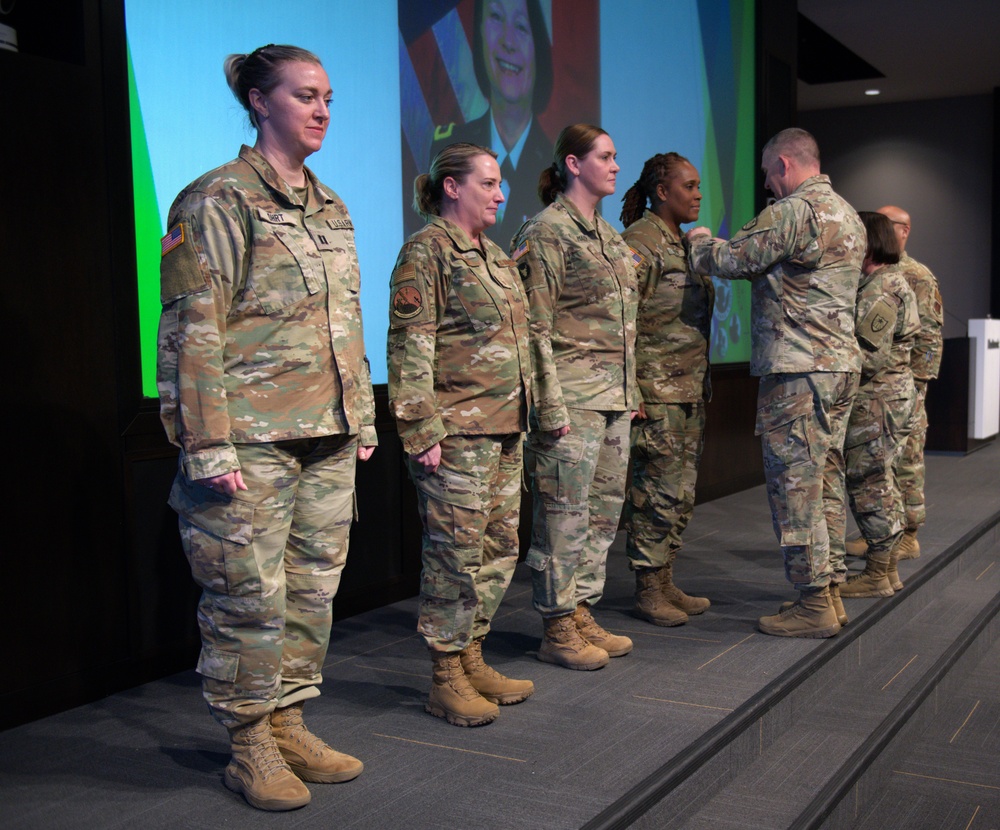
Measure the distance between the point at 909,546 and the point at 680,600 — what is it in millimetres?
1412

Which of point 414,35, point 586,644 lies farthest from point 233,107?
point 586,644

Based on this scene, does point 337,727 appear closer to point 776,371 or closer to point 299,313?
point 299,313

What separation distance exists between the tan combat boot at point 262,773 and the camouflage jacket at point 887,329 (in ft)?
8.95

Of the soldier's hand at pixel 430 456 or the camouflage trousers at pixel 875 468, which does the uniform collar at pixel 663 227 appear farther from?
the soldier's hand at pixel 430 456

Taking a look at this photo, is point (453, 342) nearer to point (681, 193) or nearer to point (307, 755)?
point (307, 755)

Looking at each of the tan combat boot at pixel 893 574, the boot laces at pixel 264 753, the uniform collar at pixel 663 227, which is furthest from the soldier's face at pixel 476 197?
the tan combat boot at pixel 893 574

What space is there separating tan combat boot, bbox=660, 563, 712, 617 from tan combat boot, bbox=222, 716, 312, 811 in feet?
5.95

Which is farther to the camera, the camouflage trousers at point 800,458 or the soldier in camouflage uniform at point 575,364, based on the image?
the camouflage trousers at point 800,458

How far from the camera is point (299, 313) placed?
6.90 feet

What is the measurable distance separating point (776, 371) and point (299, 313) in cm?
175

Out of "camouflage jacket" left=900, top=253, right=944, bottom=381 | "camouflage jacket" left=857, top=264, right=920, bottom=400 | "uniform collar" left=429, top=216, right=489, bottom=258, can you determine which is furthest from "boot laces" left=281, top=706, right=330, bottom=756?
"camouflage jacket" left=900, top=253, right=944, bottom=381

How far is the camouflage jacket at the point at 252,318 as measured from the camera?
1972 mm

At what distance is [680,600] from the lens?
12.0ft

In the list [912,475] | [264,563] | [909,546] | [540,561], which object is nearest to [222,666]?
[264,563]
